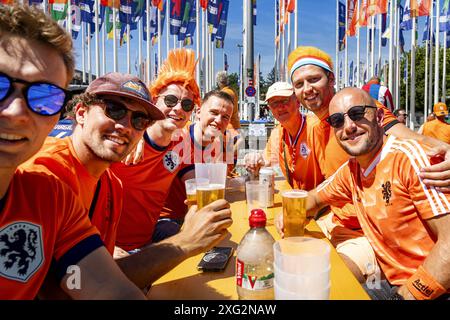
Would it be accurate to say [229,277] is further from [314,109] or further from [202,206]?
[314,109]

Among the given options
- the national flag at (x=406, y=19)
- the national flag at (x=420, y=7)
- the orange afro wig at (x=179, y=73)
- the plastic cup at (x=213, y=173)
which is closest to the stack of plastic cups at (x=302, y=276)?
the plastic cup at (x=213, y=173)

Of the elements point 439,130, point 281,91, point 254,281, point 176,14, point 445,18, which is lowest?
point 254,281

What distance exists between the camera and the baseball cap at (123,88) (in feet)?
6.68

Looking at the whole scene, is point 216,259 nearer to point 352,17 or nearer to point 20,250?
point 20,250

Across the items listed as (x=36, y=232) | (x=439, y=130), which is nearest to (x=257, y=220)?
(x=36, y=232)

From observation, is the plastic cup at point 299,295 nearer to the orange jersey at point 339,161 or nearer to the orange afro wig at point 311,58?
the orange jersey at point 339,161

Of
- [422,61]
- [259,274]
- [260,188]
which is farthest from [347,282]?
[422,61]

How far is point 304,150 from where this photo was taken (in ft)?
12.6

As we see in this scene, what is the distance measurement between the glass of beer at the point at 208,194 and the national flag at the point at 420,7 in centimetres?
1904

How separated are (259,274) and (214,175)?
33.1 inches

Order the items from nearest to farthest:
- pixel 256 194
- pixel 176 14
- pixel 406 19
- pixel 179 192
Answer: pixel 256 194 → pixel 179 192 → pixel 406 19 → pixel 176 14

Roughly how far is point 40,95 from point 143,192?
6.13ft

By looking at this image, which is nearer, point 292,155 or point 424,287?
point 424,287

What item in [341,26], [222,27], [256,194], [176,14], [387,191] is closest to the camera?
[387,191]
